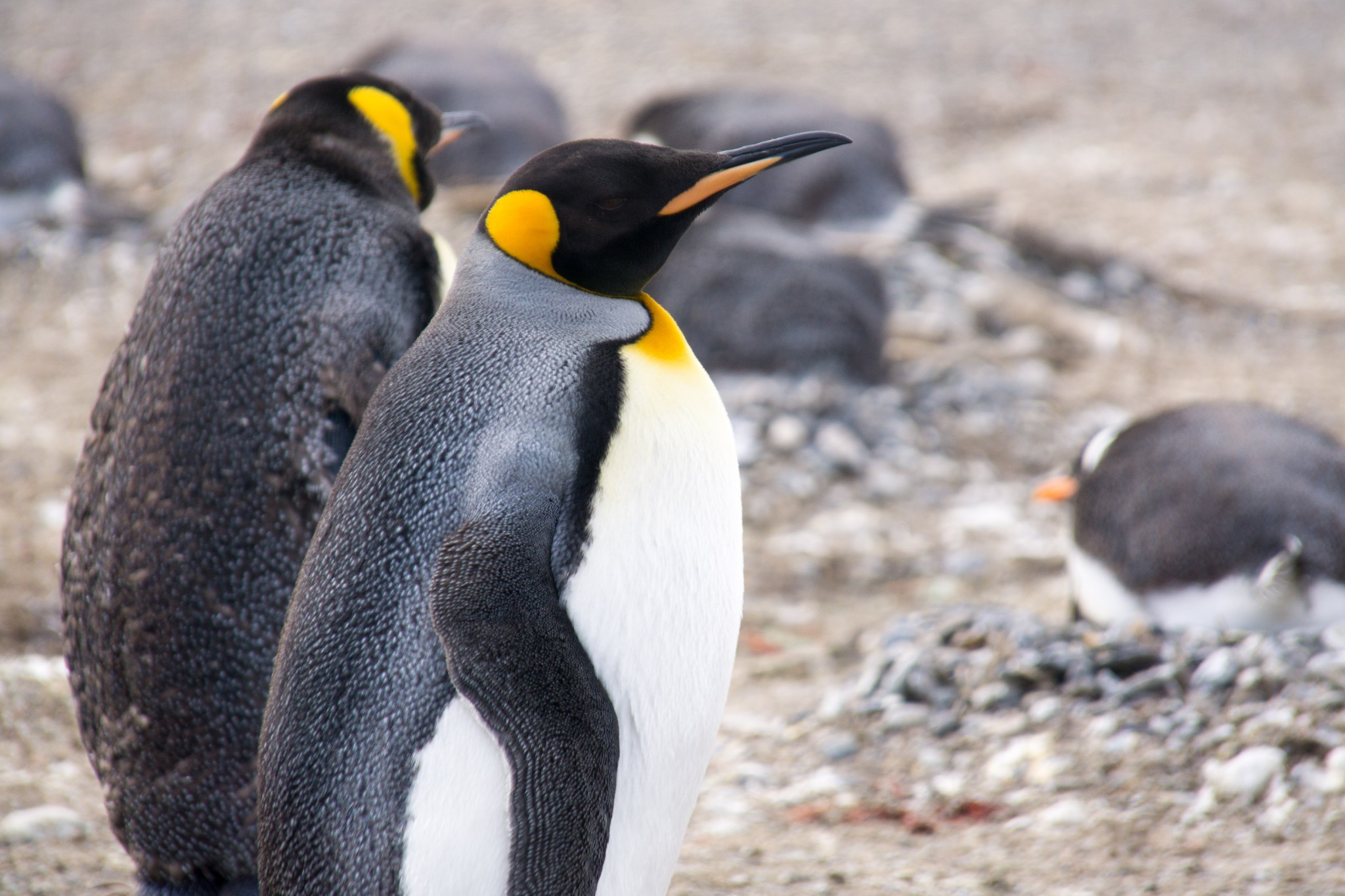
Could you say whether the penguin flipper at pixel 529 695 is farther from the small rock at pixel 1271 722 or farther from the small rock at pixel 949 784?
the small rock at pixel 1271 722

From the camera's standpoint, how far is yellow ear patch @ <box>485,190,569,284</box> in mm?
1896

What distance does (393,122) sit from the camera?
2535 mm

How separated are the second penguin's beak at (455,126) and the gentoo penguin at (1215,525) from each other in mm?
1758

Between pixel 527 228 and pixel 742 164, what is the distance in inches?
12.8

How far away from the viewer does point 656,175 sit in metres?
1.89

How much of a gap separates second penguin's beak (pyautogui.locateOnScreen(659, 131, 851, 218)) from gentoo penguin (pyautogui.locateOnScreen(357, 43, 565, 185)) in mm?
5151

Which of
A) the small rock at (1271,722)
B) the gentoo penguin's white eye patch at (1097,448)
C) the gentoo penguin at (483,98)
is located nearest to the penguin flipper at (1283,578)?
the small rock at (1271,722)

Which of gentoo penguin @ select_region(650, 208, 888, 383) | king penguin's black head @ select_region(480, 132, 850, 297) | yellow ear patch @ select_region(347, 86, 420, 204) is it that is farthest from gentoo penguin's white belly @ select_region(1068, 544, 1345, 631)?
gentoo penguin @ select_region(650, 208, 888, 383)

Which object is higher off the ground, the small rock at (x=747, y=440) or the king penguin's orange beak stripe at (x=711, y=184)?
the king penguin's orange beak stripe at (x=711, y=184)

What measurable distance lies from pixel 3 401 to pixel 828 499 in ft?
10.2

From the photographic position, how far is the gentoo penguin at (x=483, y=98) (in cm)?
714

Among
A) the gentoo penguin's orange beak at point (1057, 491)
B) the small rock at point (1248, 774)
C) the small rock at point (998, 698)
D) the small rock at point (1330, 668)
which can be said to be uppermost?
the small rock at point (1330, 668)

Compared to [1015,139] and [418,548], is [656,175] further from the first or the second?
[1015,139]

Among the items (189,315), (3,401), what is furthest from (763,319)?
(189,315)
